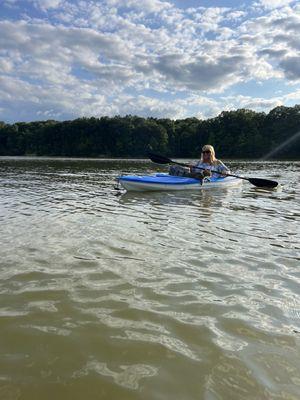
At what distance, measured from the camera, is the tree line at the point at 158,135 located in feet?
289

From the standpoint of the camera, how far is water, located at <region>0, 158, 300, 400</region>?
3014mm

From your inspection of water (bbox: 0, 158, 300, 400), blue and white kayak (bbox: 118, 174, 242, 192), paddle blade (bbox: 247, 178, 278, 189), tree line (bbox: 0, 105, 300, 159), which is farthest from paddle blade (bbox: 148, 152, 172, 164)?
tree line (bbox: 0, 105, 300, 159)

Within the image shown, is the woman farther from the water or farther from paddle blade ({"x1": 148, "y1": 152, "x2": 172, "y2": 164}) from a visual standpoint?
the water

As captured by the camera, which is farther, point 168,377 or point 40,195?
point 40,195

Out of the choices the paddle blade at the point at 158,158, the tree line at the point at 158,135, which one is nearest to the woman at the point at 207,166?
the paddle blade at the point at 158,158

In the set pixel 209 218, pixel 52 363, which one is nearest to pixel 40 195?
pixel 209 218

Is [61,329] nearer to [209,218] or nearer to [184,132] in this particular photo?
[209,218]

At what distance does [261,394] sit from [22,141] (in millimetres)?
119420

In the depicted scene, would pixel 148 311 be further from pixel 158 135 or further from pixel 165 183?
pixel 158 135

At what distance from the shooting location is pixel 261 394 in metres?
2.85

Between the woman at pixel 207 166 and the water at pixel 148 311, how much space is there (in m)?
8.19

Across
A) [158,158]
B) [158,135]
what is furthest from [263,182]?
[158,135]

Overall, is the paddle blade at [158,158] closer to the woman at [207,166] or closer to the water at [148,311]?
the woman at [207,166]

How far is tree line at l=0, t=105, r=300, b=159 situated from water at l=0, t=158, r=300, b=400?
252ft
